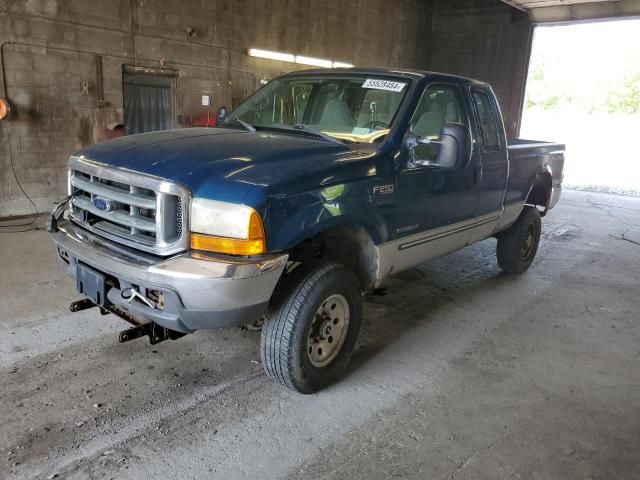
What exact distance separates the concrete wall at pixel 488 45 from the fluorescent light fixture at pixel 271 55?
6.77 metres

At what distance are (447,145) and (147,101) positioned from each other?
700 centimetres

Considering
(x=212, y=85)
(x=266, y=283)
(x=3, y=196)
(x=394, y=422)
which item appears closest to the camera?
(x=266, y=283)

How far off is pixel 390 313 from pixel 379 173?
167cm

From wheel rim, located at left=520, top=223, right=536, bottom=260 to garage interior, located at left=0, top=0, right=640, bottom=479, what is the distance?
→ 0.89 ft

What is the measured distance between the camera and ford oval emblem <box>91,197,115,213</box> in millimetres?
2756

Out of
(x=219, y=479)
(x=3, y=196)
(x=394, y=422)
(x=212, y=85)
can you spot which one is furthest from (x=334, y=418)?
(x=212, y=85)

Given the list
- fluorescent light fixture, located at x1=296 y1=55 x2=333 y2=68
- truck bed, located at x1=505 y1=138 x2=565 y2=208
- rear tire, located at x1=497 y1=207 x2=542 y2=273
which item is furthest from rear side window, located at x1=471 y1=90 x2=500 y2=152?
fluorescent light fixture, located at x1=296 y1=55 x2=333 y2=68

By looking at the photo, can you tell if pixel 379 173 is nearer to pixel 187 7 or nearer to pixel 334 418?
pixel 334 418

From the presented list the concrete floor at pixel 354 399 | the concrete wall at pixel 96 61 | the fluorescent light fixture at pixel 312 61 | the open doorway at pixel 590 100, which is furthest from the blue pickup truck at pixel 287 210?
the open doorway at pixel 590 100

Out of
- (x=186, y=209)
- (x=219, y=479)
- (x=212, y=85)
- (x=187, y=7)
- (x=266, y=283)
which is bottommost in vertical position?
(x=219, y=479)

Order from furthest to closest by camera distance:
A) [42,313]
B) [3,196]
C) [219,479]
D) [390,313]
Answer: [3,196] < [390,313] < [42,313] < [219,479]

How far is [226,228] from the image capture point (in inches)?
94.1

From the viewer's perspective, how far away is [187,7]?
891 cm

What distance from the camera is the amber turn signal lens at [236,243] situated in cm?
240
